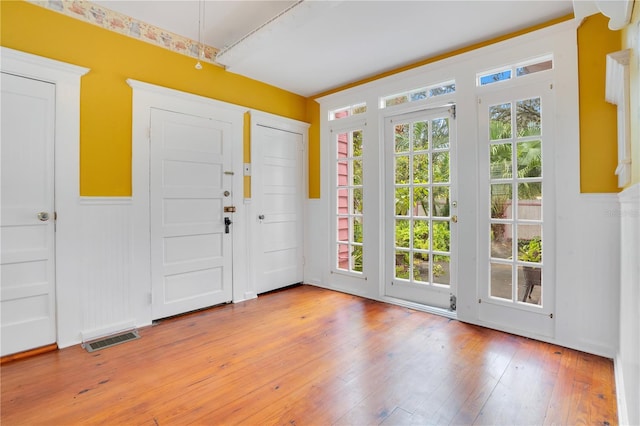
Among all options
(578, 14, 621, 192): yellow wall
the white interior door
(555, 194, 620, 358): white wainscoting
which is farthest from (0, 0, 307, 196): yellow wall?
(555, 194, 620, 358): white wainscoting

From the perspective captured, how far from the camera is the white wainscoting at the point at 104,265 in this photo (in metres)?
2.57

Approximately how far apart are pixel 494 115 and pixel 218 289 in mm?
3216

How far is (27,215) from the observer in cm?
233

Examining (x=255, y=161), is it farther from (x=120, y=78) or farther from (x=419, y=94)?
(x=419, y=94)

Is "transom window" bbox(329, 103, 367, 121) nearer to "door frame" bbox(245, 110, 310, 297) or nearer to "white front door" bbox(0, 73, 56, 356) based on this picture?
"door frame" bbox(245, 110, 310, 297)

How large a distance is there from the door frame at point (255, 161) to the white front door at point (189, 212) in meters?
0.29

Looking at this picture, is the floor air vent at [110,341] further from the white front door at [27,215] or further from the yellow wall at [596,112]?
the yellow wall at [596,112]

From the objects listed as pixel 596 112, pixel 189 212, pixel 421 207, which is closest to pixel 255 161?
pixel 189 212

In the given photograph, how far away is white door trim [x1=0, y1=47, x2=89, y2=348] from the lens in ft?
7.98

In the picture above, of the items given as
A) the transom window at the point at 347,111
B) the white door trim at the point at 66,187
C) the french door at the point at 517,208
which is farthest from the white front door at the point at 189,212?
the french door at the point at 517,208

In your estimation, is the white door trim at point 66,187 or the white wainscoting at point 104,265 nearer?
the white door trim at point 66,187

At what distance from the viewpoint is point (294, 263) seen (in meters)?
4.27

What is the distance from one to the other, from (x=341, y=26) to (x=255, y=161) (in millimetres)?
1747

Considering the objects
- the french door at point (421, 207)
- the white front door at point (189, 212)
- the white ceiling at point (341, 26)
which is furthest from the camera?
the french door at point (421, 207)
